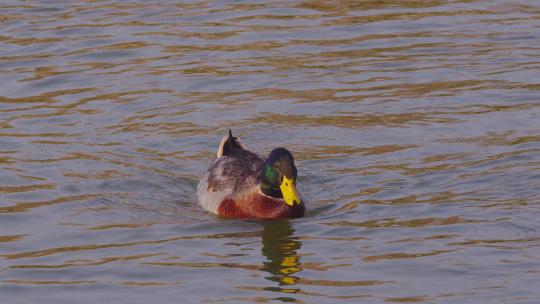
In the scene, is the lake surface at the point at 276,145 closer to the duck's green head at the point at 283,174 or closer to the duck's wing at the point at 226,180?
the duck's wing at the point at 226,180

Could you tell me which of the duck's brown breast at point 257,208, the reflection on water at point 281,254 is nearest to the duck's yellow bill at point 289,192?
the duck's brown breast at point 257,208

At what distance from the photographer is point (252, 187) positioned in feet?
49.4

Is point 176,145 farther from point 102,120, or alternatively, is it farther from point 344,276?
point 344,276

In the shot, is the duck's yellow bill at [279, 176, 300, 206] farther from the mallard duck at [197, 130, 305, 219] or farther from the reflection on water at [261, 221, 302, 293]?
the reflection on water at [261, 221, 302, 293]

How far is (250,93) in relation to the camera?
19.5 meters

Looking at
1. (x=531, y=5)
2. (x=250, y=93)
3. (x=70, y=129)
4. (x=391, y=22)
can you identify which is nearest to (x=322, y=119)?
(x=250, y=93)

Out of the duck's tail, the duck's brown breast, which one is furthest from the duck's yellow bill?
the duck's tail

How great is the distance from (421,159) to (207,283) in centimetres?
462

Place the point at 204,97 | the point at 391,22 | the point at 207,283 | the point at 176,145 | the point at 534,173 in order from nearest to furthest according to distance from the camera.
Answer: the point at 207,283
the point at 534,173
the point at 176,145
the point at 204,97
the point at 391,22

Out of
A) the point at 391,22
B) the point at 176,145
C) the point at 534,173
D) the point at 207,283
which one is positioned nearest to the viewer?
the point at 207,283

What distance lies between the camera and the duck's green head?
14.3 meters

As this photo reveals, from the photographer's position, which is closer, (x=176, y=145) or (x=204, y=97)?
(x=176, y=145)

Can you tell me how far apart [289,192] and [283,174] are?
207mm

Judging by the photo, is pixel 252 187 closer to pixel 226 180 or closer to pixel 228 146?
pixel 226 180
